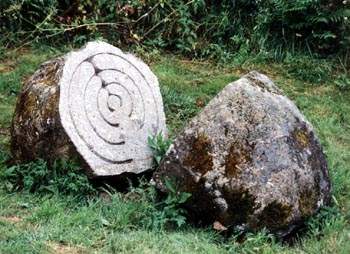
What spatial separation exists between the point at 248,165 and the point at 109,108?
4.74ft

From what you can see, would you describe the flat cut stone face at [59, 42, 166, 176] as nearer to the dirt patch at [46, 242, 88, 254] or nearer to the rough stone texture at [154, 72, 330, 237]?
the rough stone texture at [154, 72, 330, 237]

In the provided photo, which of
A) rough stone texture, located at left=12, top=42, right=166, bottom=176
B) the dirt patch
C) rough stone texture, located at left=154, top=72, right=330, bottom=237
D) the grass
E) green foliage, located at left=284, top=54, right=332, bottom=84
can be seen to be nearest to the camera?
the dirt patch

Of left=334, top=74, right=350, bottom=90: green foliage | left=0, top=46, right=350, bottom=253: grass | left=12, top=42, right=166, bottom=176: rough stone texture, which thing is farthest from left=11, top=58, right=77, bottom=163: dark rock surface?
left=334, top=74, right=350, bottom=90: green foliage

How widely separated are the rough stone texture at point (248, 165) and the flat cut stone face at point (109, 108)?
608 millimetres

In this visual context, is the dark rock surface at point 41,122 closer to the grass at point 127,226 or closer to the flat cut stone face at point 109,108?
the flat cut stone face at point 109,108

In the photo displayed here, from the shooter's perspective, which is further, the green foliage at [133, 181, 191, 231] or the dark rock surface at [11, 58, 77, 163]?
the dark rock surface at [11, 58, 77, 163]

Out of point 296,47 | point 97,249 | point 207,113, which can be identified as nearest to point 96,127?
point 207,113

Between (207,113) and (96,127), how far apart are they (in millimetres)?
1011

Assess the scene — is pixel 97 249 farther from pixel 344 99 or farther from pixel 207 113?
pixel 344 99

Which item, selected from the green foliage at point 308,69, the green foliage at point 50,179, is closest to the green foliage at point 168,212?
the green foliage at point 50,179

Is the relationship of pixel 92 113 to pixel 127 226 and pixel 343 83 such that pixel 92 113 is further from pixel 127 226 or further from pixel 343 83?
pixel 343 83

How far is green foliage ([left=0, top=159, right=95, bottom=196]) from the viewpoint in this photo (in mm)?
5340

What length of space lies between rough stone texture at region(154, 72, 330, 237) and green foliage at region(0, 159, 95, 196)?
2.14ft

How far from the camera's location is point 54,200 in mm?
5180
